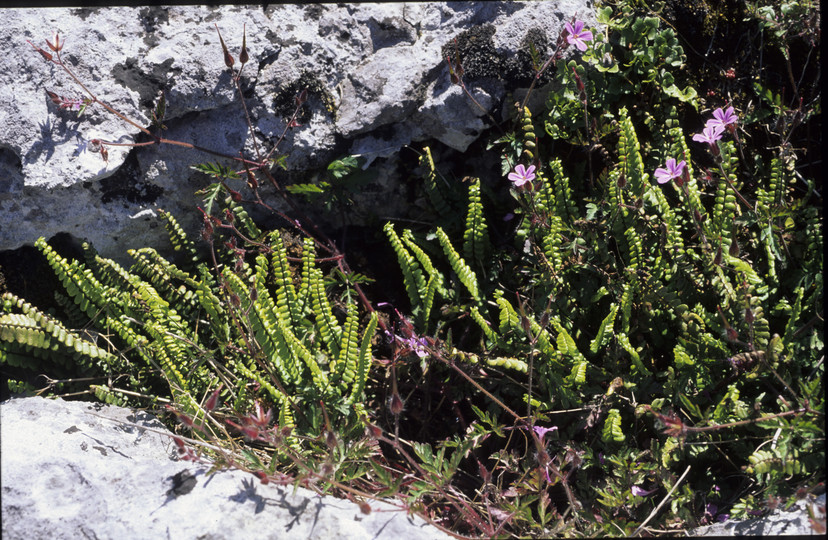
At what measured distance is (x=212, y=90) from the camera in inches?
139

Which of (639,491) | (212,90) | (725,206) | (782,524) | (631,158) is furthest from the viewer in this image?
(212,90)

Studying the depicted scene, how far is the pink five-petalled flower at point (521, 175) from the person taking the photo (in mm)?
3150

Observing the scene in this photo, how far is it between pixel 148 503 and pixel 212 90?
2.10 meters

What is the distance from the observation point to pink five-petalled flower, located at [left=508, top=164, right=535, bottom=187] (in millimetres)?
3150

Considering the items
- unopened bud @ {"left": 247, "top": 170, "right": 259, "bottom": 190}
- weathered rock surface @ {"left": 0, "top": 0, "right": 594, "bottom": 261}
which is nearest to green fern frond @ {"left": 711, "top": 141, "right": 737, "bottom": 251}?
weathered rock surface @ {"left": 0, "top": 0, "right": 594, "bottom": 261}

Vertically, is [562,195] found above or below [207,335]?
above

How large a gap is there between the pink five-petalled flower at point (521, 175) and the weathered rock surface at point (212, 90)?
1.72 feet

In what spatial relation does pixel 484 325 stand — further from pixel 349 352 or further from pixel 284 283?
pixel 284 283

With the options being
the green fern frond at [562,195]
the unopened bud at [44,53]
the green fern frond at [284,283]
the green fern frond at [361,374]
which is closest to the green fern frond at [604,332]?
the green fern frond at [562,195]

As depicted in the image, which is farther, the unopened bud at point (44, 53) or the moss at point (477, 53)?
the moss at point (477, 53)

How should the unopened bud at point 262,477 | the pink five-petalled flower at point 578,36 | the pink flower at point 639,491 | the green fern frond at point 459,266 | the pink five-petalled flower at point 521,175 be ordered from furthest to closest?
the green fern frond at point 459,266 → the pink five-petalled flower at point 578,36 → the pink five-petalled flower at point 521,175 → the pink flower at point 639,491 → the unopened bud at point 262,477

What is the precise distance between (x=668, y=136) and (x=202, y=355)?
8.87 ft

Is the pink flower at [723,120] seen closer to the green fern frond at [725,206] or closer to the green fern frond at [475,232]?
the green fern frond at [725,206]

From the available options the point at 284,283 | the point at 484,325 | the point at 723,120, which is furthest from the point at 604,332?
the point at 284,283
